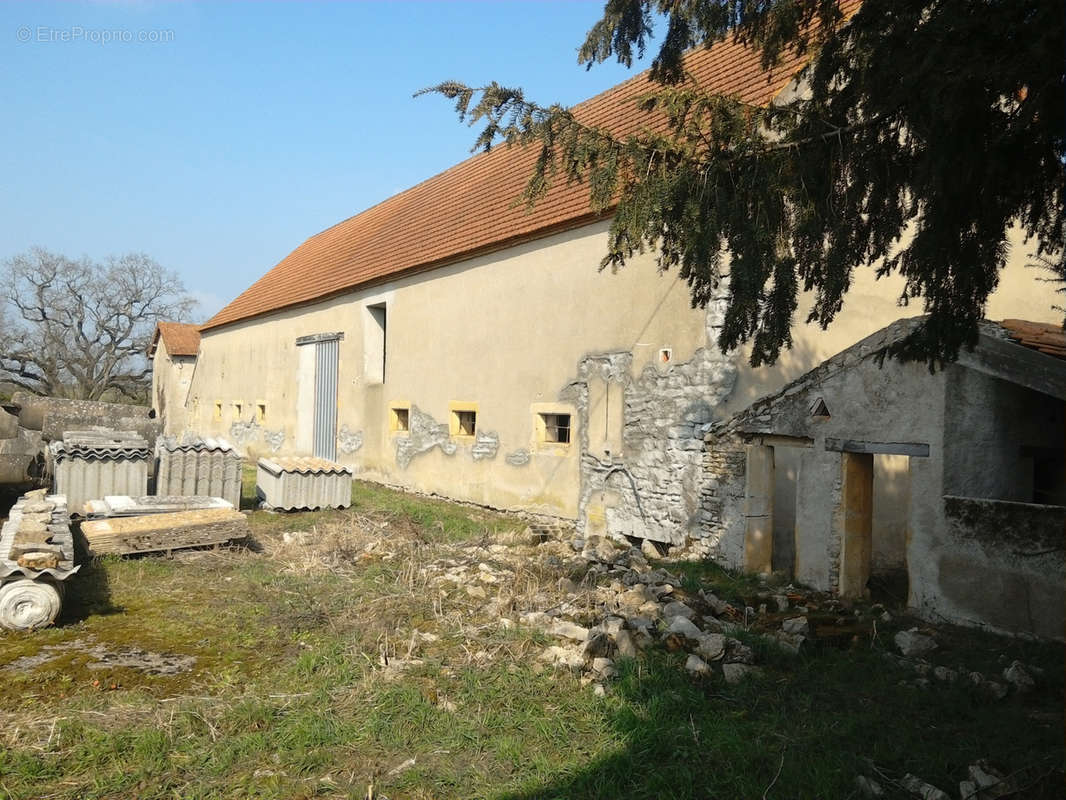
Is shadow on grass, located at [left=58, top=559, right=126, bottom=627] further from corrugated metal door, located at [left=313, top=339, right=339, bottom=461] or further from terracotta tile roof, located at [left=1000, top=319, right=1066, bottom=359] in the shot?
corrugated metal door, located at [left=313, top=339, right=339, bottom=461]

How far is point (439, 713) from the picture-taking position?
4883 mm


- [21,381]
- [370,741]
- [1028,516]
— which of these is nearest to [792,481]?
[1028,516]

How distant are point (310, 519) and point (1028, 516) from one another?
9590 mm

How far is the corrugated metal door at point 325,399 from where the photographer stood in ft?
63.5

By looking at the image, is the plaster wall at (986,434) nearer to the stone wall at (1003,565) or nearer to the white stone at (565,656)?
the stone wall at (1003,565)

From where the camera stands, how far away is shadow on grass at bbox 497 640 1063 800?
13.3ft

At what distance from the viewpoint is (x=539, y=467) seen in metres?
13.0

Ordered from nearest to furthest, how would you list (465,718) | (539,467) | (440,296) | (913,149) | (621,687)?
1. (913,149)
2. (465,718)
3. (621,687)
4. (539,467)
5. (440,296)

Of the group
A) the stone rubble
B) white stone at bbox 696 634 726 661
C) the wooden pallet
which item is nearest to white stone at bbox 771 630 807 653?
the stone rubble

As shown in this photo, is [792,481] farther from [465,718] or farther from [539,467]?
[465,718]

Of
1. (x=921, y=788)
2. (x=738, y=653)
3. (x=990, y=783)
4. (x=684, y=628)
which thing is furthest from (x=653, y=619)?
(x=990, y=783)

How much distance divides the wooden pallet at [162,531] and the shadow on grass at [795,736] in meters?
5.80

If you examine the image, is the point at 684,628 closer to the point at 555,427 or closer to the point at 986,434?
the point at 986,434

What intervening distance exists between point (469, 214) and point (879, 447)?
1072cm
